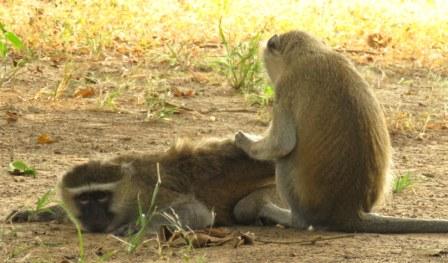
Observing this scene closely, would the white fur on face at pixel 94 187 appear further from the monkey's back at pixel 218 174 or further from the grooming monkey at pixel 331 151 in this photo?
the grooming monkey at pixel 331 151

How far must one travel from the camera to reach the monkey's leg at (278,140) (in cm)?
663

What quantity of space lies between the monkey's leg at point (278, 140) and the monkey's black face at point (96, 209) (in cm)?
92

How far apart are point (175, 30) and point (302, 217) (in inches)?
264

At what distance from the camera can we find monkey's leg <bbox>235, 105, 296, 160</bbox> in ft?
21.7

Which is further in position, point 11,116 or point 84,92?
point 84,92

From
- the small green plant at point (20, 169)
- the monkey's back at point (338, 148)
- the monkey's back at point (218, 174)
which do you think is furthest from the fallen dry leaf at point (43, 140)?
the monkey's back at point (338, 148)

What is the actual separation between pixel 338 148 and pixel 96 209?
1.44 m

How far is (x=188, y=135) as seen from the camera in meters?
9.32

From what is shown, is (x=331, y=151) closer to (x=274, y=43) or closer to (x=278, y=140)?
(x=278, y=140)

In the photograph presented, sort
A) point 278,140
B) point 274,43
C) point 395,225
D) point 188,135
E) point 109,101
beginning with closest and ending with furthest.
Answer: point 395,225
point 278,140
point 274,43
point 188,135
point 109,101

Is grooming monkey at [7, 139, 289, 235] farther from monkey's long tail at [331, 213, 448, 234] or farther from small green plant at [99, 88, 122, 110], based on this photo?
small green plant at [99, 88, 122, 110]

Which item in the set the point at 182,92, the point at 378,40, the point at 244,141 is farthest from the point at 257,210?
the point at 378,40

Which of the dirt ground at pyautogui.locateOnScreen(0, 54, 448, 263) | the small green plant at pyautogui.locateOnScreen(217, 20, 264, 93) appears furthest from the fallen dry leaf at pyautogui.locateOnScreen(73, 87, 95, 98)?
the small green plant at pyautogui.locateOnScreen(217, 20, 264, 93)

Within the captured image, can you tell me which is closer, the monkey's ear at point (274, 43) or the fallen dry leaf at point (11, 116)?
the monkey's ear at point (274, 43)
